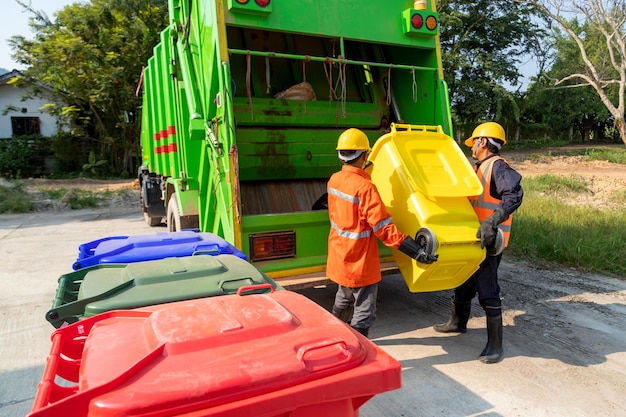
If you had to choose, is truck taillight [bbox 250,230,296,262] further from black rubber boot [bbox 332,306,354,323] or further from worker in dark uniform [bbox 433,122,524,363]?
worker in dark uniform [bbox 433,122,524,363]

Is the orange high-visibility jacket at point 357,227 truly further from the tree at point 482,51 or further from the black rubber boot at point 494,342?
the tree at point 482,51

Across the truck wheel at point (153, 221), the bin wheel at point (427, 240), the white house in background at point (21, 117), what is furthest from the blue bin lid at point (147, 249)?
the white house in background at point (21, 117)

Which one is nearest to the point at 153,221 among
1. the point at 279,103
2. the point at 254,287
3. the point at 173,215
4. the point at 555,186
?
the point at 173,215

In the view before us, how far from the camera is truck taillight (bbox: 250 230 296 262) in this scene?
10.9 ft

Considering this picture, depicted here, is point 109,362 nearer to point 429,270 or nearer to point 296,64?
point 429,270

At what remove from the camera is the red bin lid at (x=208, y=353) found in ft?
3.90

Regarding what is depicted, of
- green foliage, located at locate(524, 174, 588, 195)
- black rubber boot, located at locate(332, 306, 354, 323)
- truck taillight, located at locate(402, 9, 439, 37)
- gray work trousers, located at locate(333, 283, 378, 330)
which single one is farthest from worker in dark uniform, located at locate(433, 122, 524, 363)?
green foliage, located at locate(524, 174, 588, 195)

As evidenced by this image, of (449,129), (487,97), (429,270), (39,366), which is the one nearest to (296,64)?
(449,129)

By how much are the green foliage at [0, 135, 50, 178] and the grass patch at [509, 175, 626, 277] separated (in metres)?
18.3

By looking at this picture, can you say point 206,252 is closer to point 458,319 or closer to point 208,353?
point 208,353

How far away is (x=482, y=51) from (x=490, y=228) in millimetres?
18914

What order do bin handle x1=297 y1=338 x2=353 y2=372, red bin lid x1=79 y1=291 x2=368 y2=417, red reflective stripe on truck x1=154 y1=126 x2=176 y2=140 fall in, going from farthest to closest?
red reflective stripe on truck x1=154 y1=126 x2=176 y2=140, bin handle x1=297 y1=338 x2=353 y2=372, red bin lid x1=79 y1=291 x2=368 y2=417

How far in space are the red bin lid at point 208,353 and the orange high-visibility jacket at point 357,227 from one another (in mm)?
1080

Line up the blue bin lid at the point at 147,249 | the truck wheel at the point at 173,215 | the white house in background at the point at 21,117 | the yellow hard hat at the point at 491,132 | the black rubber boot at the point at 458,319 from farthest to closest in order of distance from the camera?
1. the white house in background at the point at 21,117
2. the truck wheel at the point at 173,215
3. the black rubber boot at the point at 458,319
4. the yellow hard hat at the point at 491,132
5. the blue bin lid at the point at 147,249
